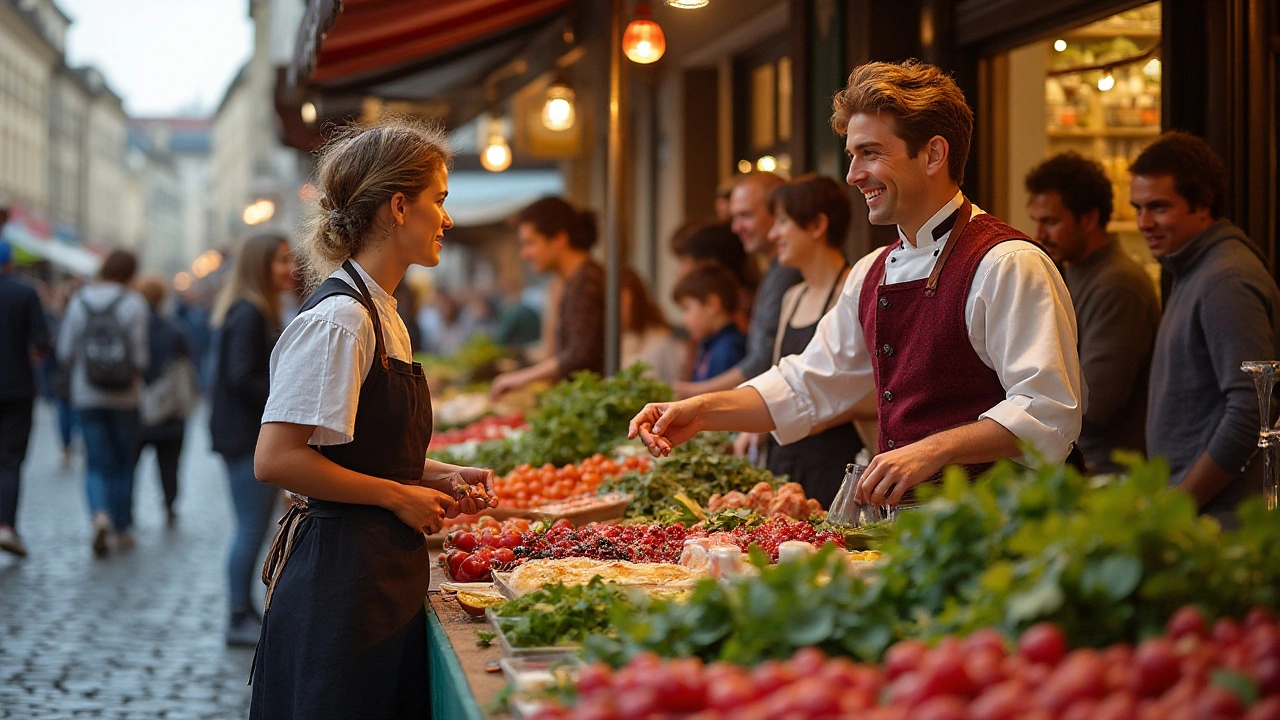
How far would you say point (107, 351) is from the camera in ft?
31.8

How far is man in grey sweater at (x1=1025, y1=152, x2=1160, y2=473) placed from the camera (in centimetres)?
499

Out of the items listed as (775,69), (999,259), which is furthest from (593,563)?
(775,69)

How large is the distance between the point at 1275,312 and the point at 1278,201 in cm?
66

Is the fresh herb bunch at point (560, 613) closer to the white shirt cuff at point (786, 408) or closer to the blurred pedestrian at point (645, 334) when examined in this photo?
the white shirt cuff at point (786, 408)

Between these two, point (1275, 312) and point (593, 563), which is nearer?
point (593, 563)


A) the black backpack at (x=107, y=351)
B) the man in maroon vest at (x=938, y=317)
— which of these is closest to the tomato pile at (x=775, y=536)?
the man in maroon vest at (x=938, y=317)

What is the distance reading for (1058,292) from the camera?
3232mm

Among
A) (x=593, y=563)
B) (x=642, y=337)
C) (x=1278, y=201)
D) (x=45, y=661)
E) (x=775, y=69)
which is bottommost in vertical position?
(x=45, y=661)

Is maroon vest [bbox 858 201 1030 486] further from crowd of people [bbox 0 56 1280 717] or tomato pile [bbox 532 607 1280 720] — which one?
tomato pile [bbox 532 607 1280 720]

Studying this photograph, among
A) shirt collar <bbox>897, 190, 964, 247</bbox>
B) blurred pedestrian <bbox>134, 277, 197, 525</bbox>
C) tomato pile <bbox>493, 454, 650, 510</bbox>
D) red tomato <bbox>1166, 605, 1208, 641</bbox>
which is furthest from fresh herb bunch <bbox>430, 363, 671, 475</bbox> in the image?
blurred pedestrian <bbox>134, 277, 197, 525</bbox>

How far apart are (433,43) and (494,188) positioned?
1484cm

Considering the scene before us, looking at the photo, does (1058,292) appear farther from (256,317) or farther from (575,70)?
(575,70)

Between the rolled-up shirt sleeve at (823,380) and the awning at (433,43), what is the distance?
3.17 metres

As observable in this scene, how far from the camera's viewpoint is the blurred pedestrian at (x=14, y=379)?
351 inches
